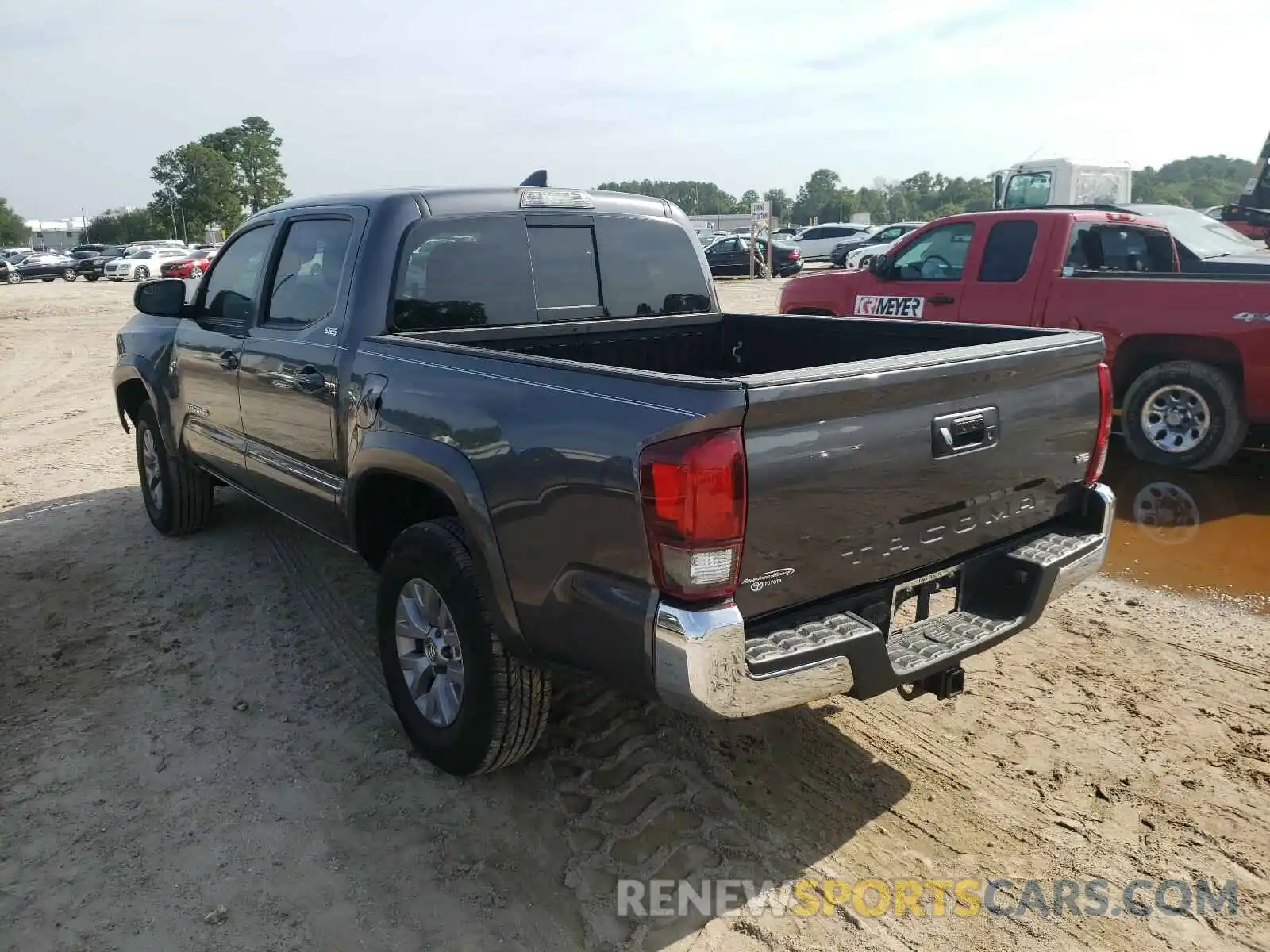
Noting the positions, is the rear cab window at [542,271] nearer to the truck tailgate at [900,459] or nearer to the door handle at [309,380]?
the door handle at [309,380]

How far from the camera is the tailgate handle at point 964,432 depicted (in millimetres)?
2785

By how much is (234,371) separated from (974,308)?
568 cm

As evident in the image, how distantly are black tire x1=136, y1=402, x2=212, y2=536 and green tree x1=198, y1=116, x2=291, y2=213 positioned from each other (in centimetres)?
10516

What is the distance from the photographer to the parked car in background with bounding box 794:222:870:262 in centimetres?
3612

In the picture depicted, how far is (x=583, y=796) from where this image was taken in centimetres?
318

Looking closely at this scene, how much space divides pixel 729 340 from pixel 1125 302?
3.76 meters

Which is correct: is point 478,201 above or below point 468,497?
above

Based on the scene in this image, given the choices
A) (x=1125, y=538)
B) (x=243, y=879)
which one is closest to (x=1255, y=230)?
(x=1125, y=538)

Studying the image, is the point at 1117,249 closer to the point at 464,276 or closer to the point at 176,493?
the point at 464,276

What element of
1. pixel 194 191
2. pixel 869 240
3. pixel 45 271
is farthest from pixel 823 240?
pixel 194 191

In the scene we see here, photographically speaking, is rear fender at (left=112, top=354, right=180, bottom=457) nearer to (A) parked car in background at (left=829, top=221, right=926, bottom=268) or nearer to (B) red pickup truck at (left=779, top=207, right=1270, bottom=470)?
(B) red pickup truck at (left=779, top=207, right=1270, bottom=470)

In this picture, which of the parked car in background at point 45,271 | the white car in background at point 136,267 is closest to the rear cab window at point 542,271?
the white car in background at point 136,267

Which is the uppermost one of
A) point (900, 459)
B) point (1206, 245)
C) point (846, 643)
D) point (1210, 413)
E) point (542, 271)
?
point (542, 271)

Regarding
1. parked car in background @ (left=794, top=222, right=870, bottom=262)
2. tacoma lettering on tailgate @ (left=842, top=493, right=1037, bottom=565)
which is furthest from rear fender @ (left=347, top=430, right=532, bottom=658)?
parked car in background @ (left=794, top=222, right=870, bottom=262)
